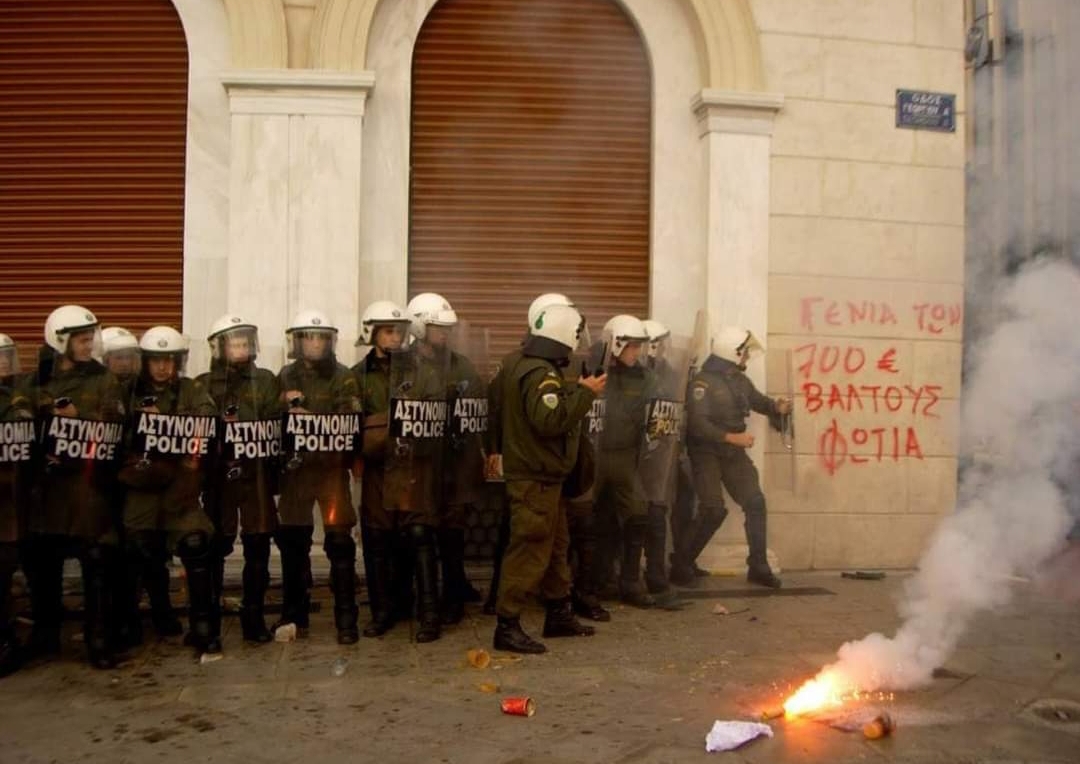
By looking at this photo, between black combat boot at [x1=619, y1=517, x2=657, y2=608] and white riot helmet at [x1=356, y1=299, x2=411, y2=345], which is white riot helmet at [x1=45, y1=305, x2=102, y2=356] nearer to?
white riot helmet at [x1=356, y1=299, x2=411, y2=345]

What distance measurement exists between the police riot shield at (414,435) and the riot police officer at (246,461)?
70 cm

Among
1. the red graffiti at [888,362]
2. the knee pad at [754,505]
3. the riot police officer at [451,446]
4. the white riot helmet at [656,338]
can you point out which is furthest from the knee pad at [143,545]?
the red graffiti at [888,362]

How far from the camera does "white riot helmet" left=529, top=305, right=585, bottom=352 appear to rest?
602cm

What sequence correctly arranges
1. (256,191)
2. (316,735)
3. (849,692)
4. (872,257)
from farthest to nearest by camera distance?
(872,257) < (256,191) < (849,692) < (316,735)

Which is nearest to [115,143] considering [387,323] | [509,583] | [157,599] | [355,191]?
[355,191]

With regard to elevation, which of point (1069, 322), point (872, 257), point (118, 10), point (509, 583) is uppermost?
point (118, 10)

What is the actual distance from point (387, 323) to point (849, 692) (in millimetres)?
3515

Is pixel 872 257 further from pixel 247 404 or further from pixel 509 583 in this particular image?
pixel 247 404

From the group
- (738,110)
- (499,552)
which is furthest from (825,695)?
(738,110)

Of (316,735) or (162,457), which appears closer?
(316,735)

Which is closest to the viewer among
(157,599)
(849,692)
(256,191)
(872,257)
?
(849,692)

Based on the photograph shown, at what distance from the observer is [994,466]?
641 centimetres

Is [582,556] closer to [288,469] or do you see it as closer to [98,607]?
[288,469]

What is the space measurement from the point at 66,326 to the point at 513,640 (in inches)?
126
